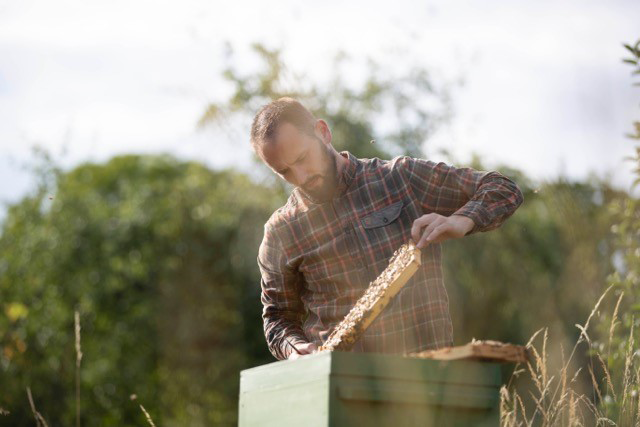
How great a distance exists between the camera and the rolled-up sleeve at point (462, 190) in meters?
3.54

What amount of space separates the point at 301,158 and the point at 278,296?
68 centimetres

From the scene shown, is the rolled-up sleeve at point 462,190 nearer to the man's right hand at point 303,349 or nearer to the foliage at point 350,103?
the man's right hand at point 303,349

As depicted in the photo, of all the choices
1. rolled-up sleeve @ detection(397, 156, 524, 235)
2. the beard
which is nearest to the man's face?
the beard

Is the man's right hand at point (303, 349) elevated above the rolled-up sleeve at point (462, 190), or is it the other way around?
the rolled-up sleeve at point (462, 190)

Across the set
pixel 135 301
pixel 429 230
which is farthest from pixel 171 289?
pixel 429 230

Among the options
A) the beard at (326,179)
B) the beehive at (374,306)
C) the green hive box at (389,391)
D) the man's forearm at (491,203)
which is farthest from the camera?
the beard at (326,179)

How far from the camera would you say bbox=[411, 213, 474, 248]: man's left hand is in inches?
127

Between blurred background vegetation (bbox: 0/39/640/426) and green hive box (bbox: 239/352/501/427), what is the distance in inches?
308

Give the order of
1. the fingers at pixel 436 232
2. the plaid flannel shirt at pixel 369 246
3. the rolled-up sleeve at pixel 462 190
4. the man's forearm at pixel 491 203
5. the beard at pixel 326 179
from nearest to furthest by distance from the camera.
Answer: the fingers at pixel 436 232
the man's forearm at pixel 491 203
the rolled-up sleeve at pixel 462 190
the plaid flannel shirt at pixel 369 246
the beard at pixel 326 179

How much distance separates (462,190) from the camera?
12.4 ft

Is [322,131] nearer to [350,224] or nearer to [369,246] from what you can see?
[350,224]

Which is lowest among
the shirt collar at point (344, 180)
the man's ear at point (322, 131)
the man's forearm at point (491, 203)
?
the man's forearm at point (491, 203)

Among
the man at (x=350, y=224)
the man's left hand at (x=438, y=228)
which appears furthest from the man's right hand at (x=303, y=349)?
the man's left hand at (x=438, y=228)

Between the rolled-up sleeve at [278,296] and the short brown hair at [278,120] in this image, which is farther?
the rolled-up sleeve at [278,296]
